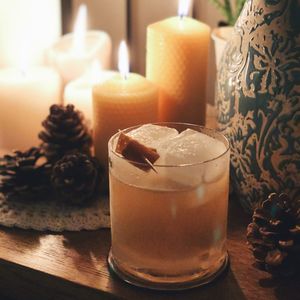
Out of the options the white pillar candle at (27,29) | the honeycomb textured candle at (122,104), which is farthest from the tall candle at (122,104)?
the white pillar candle at (27,29)

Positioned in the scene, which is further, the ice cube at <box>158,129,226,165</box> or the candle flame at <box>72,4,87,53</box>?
the candle flame at <box>72,4,87,53</box>

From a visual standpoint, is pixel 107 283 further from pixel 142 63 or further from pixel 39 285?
pixel 142 63

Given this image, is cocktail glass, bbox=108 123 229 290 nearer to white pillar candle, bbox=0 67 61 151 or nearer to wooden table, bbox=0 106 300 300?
wooden table, bbox=0 106 300 300

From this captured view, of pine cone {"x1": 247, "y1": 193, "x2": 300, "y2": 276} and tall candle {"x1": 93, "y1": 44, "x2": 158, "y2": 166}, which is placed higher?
tall candle {"x1": 93, "y1": 44, "x2": 158, "y2": 166}

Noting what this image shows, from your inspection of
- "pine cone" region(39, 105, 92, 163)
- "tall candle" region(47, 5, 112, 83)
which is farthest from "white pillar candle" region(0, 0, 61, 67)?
"pine cone" region(39, 105, 92, 163)

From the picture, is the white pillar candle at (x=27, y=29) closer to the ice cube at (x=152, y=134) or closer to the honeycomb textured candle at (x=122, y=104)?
the honeycomb textured candle at (x=122, y=104)

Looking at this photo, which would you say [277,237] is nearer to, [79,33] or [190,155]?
[190,155]
